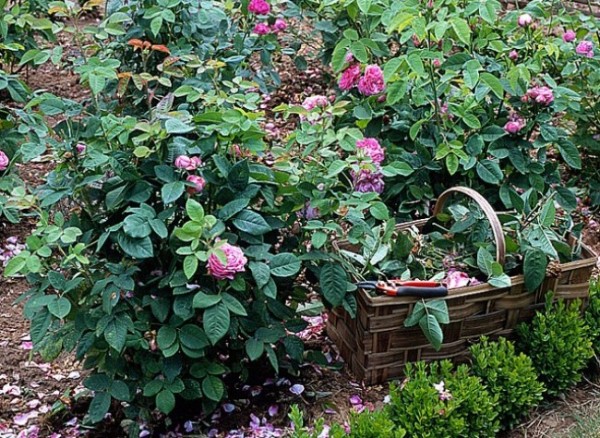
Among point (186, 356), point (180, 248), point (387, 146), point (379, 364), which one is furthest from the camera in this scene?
point (387, 146)

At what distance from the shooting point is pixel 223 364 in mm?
2402

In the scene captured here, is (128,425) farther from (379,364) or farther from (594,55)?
(594,55)

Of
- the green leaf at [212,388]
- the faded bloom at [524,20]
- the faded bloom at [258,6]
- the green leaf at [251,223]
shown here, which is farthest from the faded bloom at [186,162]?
the faded bloom at [524,20]

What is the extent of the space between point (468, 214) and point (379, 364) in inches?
21.3

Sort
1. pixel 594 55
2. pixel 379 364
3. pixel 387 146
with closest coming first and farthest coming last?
pixel 379 364 → pixel 387 146 → pixel 594 55

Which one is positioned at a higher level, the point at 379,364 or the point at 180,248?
the point at 180,248

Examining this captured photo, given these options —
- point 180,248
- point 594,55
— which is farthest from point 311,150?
point 594,55

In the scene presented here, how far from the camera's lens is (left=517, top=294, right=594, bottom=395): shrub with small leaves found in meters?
2.52

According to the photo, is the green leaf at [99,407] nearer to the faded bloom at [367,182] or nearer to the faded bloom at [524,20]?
the faded bloom at [367,182]

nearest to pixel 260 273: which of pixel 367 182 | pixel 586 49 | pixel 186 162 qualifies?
pixel 186 162

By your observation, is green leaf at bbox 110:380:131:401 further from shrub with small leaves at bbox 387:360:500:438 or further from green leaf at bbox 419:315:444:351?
green leaf at bbox 419:315:444:351

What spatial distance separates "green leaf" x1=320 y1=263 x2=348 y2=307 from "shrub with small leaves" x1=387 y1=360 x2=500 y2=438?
266mm

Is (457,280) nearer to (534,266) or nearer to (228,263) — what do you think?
(534,266)

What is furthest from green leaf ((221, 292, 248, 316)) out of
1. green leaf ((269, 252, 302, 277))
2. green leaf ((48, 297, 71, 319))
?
green leaf ((48, 297, 71, 319))
